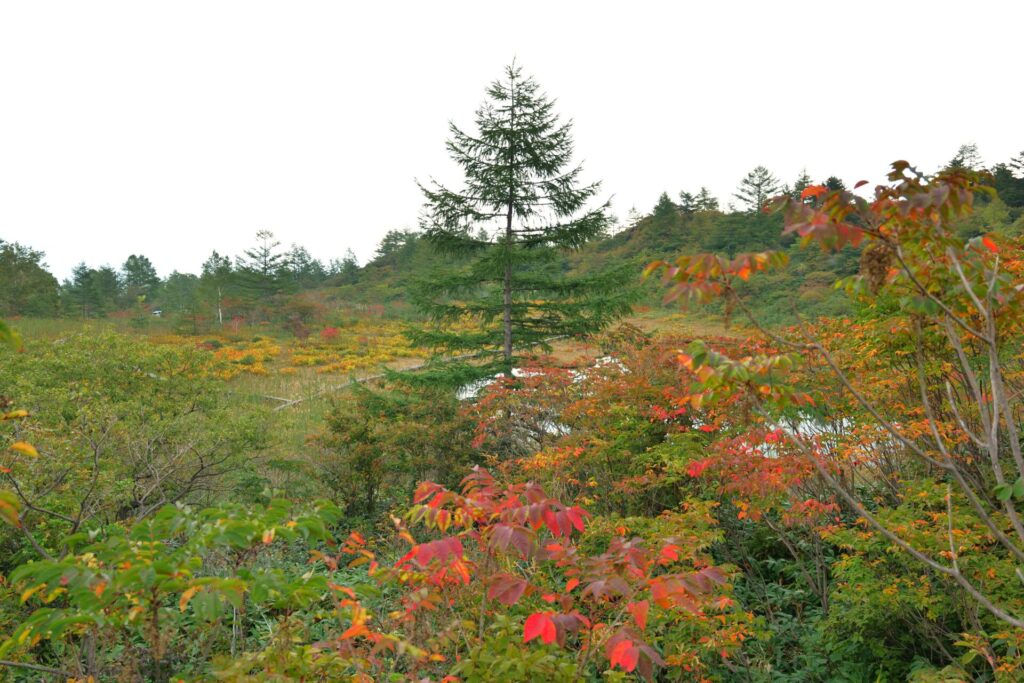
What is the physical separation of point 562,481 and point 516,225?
22.4ft

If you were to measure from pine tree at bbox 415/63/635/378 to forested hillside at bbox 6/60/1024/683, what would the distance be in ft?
0.21

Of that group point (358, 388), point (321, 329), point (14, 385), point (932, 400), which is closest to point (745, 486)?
point (932, 400)

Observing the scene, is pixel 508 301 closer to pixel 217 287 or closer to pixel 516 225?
pixel 516 225

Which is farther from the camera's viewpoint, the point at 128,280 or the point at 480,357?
the point at 128,280

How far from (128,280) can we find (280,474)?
58.2m

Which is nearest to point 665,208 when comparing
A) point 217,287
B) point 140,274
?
point 217,287

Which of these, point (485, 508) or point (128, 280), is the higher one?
point (128, 280)

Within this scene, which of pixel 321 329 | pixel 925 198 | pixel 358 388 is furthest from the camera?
pixel 321 329

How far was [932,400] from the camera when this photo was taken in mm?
5473

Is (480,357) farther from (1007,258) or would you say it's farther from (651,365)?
(1007,258)

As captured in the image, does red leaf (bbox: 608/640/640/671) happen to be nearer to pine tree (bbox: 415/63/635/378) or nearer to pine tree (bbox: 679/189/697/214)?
pine tree (bbox: 415/63/635/378)

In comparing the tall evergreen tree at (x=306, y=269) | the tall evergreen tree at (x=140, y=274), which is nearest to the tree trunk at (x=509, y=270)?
the tall evergreen tree at (x=306, y=269)

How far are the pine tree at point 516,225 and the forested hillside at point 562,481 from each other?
0.06 metres

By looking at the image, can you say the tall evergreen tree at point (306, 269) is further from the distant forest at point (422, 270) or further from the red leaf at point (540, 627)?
the red leaf at point (540, 627)
